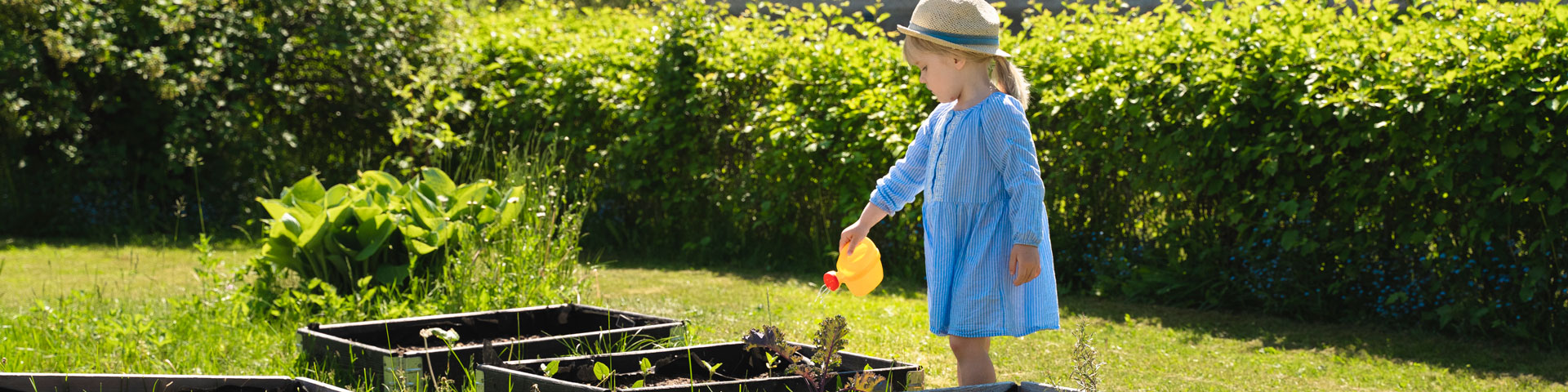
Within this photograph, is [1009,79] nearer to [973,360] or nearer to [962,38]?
[962,38]

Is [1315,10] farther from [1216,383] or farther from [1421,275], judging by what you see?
[1216,383]

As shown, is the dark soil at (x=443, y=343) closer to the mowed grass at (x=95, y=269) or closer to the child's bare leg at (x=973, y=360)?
the child's bare leg at (x=973, y=360)

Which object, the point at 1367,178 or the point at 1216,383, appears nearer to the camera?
the point at 1216,383

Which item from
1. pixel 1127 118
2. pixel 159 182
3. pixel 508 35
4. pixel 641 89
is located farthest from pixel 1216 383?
pixel 159 182

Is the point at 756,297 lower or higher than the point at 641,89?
lower

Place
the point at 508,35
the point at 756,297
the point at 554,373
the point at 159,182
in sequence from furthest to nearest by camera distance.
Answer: the point at 159,182 < the point at 508,35 < the point at 756,297 < the point at 554,373

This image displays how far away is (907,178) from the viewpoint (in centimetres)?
322

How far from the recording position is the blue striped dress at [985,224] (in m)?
2.88

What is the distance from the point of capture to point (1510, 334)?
4.92m

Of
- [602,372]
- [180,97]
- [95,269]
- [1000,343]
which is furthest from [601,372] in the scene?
[180,97]

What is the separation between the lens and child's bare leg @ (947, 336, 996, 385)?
2992mm

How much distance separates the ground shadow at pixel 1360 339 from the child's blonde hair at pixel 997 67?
2.10 metres

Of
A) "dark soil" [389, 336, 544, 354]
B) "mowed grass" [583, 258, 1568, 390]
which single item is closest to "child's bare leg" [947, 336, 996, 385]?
"mowed grass" [583, 258, 1568, 390]

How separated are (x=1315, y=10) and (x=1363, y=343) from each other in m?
1.64
